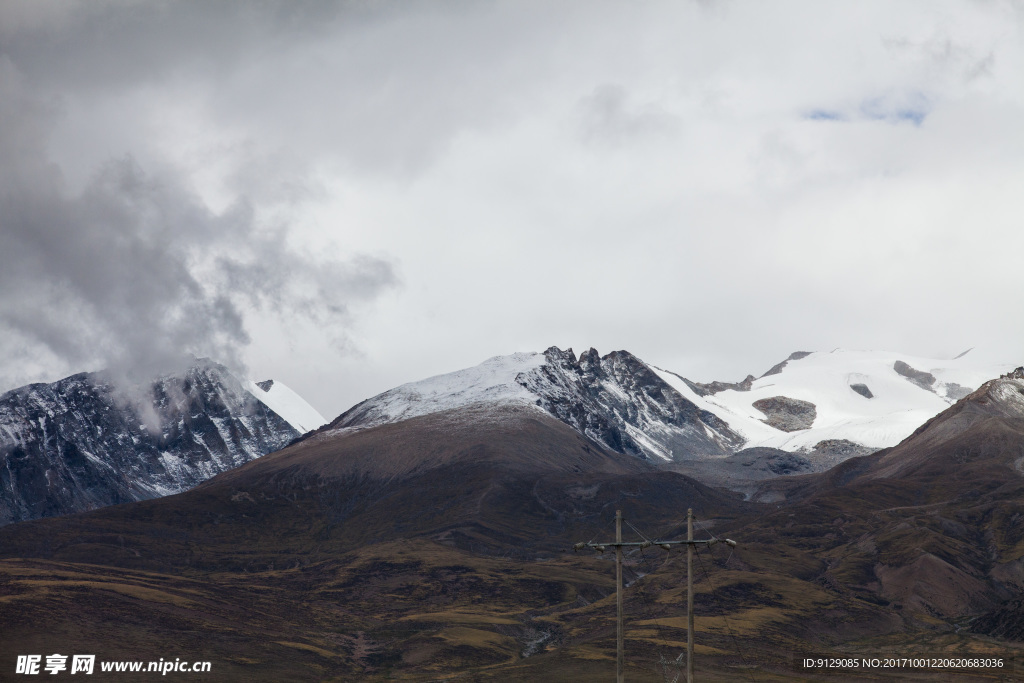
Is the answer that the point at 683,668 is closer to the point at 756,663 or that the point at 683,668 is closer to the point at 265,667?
the point at 756,663

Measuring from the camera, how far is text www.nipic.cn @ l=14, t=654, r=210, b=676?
174 meters

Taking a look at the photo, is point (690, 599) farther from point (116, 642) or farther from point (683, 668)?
point (116, 642)

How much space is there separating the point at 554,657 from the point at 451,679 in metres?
19.8

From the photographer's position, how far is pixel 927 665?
189875mm

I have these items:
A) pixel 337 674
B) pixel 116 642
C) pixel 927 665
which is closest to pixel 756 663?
pixel 927 665

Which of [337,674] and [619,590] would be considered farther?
[337,674]

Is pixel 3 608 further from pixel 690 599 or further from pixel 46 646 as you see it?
pixel 690 599

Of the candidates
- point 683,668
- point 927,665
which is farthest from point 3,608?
point 927,665

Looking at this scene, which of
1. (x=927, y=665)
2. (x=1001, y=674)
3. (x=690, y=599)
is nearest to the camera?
(x=690, y=599)

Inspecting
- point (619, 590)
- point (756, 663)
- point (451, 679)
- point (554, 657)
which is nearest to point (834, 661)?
point (756, 663)

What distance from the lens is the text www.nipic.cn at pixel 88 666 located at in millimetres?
174375

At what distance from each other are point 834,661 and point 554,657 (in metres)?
47.7

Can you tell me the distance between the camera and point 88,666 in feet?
583

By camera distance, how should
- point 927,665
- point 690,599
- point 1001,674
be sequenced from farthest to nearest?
point 927,665 < point 1001,674 < point 690,599
